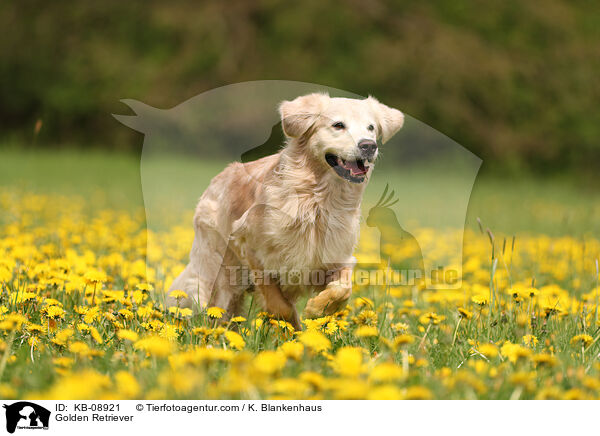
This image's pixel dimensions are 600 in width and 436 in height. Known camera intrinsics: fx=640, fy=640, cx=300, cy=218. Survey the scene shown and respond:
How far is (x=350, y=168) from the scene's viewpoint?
2.90 m

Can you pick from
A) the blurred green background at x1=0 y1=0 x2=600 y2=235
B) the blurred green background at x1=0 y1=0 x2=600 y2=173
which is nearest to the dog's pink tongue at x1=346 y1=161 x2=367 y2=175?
the blurred green background at x1=0 y1=0 x2=600 y2=235

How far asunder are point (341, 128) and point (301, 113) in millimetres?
242

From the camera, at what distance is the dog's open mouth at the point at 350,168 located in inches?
114

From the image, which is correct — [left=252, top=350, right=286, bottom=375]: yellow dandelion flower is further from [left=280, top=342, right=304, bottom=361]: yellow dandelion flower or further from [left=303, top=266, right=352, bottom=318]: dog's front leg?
[left=303, top=266, right=352, bottom=318]: dog's front leg

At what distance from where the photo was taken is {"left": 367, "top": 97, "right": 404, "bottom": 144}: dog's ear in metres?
3.03

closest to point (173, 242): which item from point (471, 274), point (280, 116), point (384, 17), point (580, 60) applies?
point (280, 116)

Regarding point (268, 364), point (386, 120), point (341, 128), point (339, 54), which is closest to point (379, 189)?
point (386, 120)

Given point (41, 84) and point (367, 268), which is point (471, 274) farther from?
point (41, 84)

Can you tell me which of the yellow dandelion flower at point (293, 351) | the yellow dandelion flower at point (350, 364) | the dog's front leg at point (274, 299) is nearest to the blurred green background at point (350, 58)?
the dog's front leg at point (274, 299)

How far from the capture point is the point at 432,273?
4.12 m

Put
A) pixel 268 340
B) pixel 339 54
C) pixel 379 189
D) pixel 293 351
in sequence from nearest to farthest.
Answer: pixel 293 351, pixel 268 340, pixel 379 189, pixel 339 54

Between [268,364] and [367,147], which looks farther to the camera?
[367,147]

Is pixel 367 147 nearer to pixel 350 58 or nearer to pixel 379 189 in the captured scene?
pixel 379 189

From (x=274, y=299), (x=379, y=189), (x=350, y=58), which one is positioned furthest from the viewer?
(x=350, y=58)
